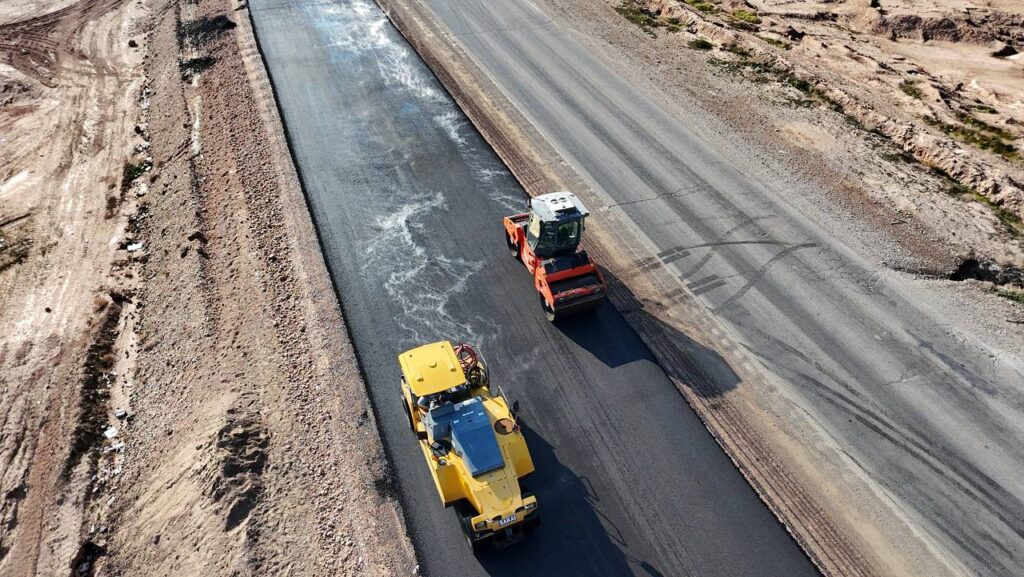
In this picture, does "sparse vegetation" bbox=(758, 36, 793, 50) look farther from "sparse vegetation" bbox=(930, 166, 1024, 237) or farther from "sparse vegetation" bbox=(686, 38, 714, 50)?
"sparse vegetation" bbox=(930, 166, 1024, 237)

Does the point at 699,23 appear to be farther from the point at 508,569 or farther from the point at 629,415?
the point at 508,569

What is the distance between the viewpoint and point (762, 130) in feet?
85.9

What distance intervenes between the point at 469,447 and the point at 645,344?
6850 millimetres

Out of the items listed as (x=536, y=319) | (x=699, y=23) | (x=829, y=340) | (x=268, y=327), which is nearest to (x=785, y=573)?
(x=829, y=340)

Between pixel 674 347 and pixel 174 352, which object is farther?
pixel 174 352

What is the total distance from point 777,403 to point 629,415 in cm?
391

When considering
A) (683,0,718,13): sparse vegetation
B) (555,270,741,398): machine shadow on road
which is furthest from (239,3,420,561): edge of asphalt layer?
(683,0,718,13): sparse vegetation

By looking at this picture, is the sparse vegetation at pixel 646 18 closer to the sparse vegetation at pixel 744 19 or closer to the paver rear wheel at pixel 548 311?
the sparse vegetation at pixel 744 19

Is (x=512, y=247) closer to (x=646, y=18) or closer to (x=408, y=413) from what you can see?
(x=408, y=413)

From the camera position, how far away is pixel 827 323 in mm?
18234

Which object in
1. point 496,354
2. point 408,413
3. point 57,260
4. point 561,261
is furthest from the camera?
point 57,260

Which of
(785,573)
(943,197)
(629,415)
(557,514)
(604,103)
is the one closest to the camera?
(785,573)

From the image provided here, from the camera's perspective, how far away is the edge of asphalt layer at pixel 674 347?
1334 centimetres

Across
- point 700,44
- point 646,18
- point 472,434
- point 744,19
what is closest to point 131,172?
point 472,434
